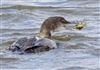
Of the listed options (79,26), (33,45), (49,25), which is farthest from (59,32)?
(33,45)

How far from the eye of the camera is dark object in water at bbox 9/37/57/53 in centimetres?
1046

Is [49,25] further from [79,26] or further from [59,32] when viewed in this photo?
[59,32]

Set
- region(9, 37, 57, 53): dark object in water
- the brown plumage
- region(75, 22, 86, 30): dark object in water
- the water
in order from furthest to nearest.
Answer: region(75, 22, 86, 30): dark object in water → the brown plumage → region(9, 37, 57, 53): dark object in water → the water

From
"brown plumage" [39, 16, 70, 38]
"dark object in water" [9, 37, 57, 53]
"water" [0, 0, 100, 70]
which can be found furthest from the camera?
"brown plumage" [39, 16, 70, 38]

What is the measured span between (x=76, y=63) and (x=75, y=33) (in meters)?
2.57

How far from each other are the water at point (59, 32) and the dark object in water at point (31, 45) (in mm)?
98

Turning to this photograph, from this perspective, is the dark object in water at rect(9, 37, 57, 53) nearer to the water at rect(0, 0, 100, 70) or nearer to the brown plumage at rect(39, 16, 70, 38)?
the water at rect(0, 0, 100, 70)

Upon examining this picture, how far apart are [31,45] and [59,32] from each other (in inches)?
99.4

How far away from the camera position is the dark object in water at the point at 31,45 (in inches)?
412

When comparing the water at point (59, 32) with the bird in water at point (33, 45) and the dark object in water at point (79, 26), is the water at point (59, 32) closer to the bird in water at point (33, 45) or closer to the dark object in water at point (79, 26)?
the bird in water at point (33, 45)

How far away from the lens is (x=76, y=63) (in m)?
10.4

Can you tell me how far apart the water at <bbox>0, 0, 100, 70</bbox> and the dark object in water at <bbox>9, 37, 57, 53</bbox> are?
98mm

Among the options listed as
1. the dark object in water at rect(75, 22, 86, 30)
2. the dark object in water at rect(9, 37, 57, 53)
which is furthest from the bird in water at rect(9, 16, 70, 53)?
the dark object in water at rect(75, 22, 86, 30)

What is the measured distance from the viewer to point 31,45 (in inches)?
413
